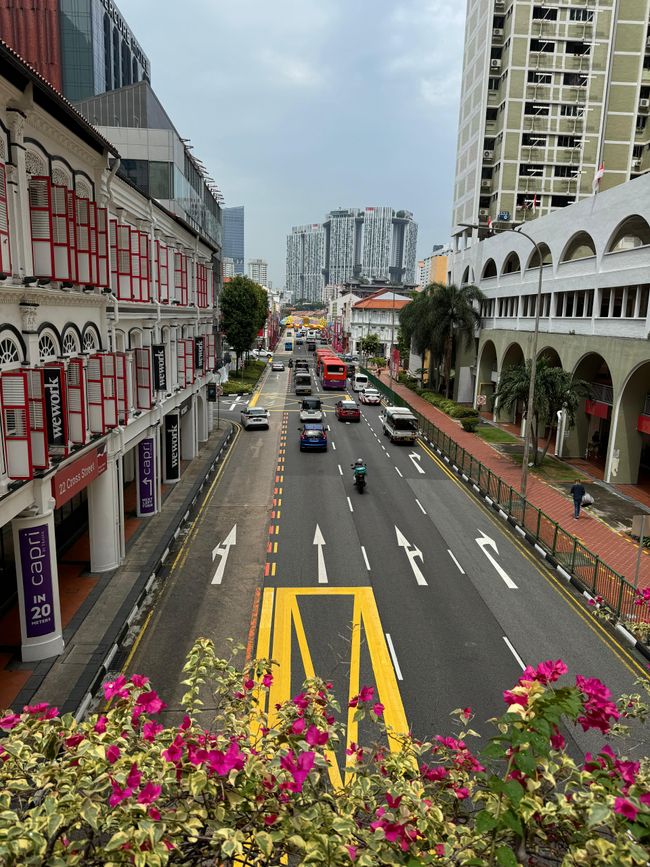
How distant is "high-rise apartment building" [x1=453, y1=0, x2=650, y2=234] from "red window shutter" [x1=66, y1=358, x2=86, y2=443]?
45.7 meters

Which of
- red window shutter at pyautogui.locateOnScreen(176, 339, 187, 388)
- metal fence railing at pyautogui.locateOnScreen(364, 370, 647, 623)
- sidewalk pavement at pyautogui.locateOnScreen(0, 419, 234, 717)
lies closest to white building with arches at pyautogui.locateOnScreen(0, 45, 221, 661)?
→ sidewalk pavement at pyautogui.locateOnScreen(0, 419, 234, 717)

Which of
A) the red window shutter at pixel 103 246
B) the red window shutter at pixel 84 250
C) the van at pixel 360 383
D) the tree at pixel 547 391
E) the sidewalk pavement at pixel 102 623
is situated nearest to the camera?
the sidewalk pavement at pixel 102 623

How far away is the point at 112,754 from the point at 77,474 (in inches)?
449

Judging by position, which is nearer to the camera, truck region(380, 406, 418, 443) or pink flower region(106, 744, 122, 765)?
pink flower region(106, 744, 122, 765)

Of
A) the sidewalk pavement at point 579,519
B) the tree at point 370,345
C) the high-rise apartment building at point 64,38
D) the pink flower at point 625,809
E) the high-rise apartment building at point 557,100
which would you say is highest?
the high-rise apartment building at point 64,38

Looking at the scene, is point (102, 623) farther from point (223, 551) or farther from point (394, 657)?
point (394, 657)

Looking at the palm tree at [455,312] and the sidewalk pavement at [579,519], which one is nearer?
the sidewalk pavement at [579,519]

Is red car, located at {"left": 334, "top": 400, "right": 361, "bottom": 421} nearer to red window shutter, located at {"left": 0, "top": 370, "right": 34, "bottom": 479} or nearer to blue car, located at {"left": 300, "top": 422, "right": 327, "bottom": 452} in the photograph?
blue car, located at {"left": 300, "top": 422, "right": 327, "bottom": 452}

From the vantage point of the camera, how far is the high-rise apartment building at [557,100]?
49.8 m

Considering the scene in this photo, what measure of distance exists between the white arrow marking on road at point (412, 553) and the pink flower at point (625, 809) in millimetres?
14778

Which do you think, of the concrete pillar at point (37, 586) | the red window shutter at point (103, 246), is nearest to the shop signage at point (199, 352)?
the red window shutter at point (103, 246)

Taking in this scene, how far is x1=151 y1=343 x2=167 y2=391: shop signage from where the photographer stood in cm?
2286

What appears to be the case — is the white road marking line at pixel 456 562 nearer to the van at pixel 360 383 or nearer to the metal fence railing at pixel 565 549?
the metal fence railing at pixel 565 549

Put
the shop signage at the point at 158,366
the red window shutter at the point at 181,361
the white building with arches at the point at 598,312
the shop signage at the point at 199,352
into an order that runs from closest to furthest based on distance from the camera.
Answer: the shop signage at the point at 158,366 < the red window shutter at the point at 181,361 < the white building with arches at the point at 598,312 < the shop signage at the point at 199,352
